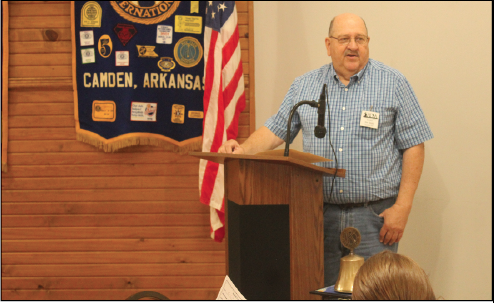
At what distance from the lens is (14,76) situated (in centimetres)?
330

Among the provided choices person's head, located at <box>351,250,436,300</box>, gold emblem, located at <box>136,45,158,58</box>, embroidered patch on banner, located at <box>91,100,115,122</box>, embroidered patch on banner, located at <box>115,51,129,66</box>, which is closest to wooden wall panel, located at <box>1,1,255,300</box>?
embroidered patch on banner, located at <box>91,100,115,122</box>

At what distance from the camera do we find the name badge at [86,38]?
3219 mm

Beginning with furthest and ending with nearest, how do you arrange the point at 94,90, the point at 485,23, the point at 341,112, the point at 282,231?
the point at 94,90 → the point at 485,23 → the point at 341,112 → the point at 282,231

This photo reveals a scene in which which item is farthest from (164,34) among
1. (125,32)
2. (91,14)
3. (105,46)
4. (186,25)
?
(91,14)

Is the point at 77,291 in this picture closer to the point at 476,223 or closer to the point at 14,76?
the point at 14,76

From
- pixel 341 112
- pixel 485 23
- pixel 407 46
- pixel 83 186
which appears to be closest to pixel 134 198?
pixel 83 186

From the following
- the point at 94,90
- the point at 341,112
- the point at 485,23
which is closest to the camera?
the point at 341,112

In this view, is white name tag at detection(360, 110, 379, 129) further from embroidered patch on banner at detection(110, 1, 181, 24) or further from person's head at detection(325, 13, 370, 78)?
embroidered patch on banner at detection(110, 1, 181, 24)

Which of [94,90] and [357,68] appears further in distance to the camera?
[94,90]

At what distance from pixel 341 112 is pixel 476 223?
4.64 feet

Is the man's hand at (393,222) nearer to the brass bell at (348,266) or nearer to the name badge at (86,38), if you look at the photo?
the brass bell at (348,266)

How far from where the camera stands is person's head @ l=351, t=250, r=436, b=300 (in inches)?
42.2

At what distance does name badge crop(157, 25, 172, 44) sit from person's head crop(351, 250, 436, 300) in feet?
8.11

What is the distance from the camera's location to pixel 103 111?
322cm
